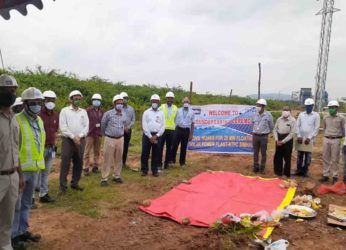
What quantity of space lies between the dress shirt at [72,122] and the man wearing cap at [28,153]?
1.79m

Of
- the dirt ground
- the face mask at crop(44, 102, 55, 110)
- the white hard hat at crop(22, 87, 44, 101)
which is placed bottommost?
the dirt ground

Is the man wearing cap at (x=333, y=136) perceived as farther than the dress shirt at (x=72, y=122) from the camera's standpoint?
Yes

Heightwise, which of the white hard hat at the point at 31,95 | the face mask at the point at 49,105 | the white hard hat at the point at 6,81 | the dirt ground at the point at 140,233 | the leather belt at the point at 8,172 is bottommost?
the dirt ground at the point at 140,233

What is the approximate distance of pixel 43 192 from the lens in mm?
6062

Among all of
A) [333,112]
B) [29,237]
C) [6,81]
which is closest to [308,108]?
[333,112]

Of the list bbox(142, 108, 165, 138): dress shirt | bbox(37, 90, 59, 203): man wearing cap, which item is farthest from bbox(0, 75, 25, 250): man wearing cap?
bbox(142, 108, 165, 138): dress shirt

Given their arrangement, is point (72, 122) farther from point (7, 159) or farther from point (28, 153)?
point (7, 159)

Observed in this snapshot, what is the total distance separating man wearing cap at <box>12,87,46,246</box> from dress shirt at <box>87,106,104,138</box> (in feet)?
11.7

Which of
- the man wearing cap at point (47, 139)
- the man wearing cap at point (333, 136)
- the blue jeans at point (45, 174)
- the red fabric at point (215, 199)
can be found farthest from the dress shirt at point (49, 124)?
the man wearing cap at point (333, 136)

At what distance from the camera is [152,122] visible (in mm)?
7844

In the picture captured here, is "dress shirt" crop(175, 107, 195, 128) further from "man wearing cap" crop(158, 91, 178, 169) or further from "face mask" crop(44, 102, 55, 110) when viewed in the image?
"face mask" crop(44, 102, 55, 110)

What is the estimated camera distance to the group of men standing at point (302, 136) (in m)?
8.08

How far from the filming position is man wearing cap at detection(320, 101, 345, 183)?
802 cm

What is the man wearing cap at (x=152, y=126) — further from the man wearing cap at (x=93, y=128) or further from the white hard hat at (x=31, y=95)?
the white hard hat at (x=31, y=95)
